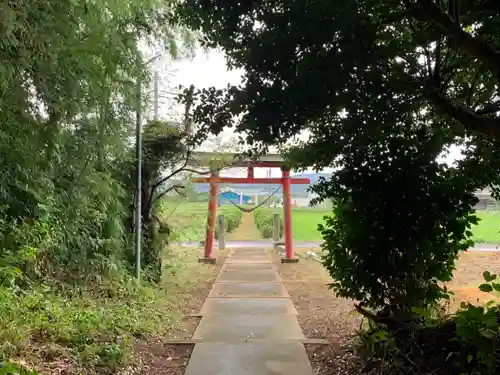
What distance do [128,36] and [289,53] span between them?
221 centimetres

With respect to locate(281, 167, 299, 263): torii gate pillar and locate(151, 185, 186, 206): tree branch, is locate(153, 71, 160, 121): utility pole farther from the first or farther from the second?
locate(281, 167, 299, 263): torii gate pillar

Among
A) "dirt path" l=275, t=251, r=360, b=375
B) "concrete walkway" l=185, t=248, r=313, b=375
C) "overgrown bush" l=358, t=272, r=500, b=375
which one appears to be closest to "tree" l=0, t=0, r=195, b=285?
"concrete walkway" l=185, t=248, r=313, b=375

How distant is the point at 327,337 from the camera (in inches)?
181

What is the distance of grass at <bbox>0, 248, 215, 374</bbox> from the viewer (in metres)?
3.42

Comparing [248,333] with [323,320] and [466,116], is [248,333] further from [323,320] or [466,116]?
[466,116]

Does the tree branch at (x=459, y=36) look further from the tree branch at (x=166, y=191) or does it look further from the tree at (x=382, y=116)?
the tree branch at (x=166, y=191)

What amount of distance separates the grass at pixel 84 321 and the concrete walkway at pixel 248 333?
51 cm

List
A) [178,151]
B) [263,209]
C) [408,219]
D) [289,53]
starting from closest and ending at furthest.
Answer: [289,53] < [408,219] < [178,151] < [263,209]

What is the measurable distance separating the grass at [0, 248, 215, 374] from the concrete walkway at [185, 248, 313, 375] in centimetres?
51

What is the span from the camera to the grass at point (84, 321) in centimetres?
342

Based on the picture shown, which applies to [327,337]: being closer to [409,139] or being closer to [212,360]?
[212,360]

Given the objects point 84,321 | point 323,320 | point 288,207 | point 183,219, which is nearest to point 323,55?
point 84,321

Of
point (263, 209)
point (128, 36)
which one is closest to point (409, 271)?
point (128, 36)

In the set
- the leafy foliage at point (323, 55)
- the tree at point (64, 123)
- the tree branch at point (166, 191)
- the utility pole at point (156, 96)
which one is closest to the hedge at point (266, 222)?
the tree branch at point (166, 191)
